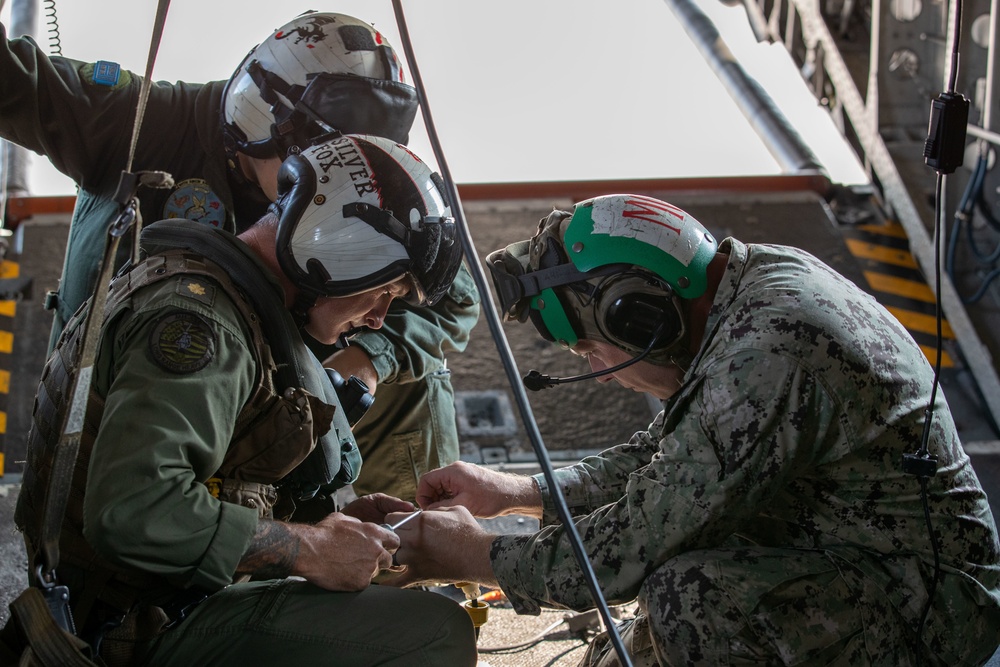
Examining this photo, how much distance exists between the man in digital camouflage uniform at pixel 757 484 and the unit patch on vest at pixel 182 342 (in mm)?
763

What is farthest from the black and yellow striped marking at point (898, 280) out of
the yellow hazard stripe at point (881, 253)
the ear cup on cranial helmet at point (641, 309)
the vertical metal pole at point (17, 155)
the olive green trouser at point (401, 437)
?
the vertical metal pole at point (17, 155)

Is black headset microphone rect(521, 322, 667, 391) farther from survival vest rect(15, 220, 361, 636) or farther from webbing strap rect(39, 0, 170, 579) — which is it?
webbing strap rect(39, 0, 170, 579)

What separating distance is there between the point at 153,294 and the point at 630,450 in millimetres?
1469

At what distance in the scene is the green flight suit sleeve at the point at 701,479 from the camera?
240 centimetres

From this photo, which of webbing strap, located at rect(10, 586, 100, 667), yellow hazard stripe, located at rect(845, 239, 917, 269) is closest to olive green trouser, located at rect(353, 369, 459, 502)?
webbing strap, located at rect(10, 586, 100, 667)

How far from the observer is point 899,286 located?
18.5ft

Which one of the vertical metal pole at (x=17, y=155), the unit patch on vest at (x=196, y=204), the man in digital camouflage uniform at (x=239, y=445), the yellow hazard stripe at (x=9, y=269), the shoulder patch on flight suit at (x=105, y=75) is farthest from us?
the vertical metal pole at (x=17, y=155)

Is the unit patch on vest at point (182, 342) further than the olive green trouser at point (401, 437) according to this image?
No

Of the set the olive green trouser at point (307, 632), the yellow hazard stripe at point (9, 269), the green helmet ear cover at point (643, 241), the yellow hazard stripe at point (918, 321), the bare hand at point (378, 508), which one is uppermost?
the green helmet ear cover at point (643, 241)

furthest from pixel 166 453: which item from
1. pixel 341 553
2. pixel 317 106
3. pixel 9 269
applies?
pixel 9 269

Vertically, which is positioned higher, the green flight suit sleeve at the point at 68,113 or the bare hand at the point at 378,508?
the green flight suit sleeve at the point at 68,113

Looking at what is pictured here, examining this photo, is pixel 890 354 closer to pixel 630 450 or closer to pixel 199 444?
pixel 630 450

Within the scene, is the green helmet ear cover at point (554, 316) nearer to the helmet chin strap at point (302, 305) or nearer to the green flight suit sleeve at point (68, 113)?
the helmet chin strap at point (302, 305)

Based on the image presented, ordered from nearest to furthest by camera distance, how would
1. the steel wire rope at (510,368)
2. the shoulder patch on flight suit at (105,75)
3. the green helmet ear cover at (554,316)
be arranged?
the steel wire rope at (510,368) → the green helmet ear cover at (554,316) → the shoulder patch on flight suit at (105,75)
